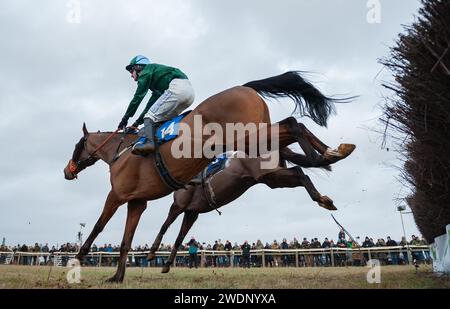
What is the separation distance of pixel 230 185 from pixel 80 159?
3.15 meters

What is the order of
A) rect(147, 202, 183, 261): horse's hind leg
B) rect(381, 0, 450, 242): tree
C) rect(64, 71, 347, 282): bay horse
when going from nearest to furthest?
rect(381, 0, 450, 242): tree < rect(64, 71, 347, 282): bay horse < rect(147, 202, 183, 261): horse's hind leg

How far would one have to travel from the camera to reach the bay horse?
5.94m

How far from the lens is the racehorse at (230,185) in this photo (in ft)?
23.1

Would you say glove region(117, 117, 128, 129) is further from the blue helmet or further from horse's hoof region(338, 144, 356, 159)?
horse's hoof region(338, 144, 356, 159)

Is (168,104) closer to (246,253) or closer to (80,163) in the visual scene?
(80,163)

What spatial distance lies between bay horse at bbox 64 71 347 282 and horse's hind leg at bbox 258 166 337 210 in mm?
1156

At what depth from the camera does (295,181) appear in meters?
7.29

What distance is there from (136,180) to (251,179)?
2975mm

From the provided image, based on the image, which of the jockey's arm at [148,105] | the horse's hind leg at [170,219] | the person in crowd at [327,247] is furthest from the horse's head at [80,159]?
the person in crowd at [327,247]

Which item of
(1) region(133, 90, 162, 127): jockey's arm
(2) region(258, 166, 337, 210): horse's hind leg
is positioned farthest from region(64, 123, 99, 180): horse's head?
(2) region(258, 166, 337, 210): horse's hind leg

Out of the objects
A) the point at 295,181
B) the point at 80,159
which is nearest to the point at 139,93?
the point at 80,159

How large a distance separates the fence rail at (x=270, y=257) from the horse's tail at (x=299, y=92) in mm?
14948
